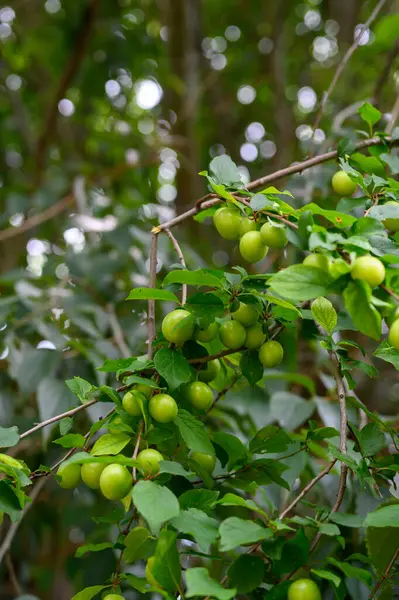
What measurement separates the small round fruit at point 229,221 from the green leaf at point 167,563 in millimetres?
221

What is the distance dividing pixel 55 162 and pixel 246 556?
5.47 feet

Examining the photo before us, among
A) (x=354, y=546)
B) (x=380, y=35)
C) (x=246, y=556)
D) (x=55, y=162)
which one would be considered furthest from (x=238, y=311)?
(x=55, y=162)

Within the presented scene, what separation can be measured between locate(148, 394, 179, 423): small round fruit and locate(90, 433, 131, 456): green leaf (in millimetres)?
25

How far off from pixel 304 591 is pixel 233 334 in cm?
18

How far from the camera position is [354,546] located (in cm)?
63

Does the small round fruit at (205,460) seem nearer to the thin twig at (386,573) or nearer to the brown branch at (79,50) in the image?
the thin twig at (386,573)

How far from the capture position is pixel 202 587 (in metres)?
0.34

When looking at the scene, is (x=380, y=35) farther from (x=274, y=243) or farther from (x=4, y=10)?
(x=4, y=10)

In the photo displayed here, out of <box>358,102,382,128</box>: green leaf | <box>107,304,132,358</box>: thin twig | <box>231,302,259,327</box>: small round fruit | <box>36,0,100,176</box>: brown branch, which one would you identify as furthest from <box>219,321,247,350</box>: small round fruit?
<box>36,0,100,176</box>: brown branch

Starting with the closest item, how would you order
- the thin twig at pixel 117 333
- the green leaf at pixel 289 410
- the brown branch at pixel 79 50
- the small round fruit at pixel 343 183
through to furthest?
the small round fruit at pixel 343 183, the green leaf at pixel 289 410, the thin twig at pixel 117 333, the brown branch at pixel 79 50

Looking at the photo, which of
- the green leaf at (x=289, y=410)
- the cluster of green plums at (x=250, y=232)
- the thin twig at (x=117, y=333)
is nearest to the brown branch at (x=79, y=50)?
the thin twig at (x=117, y=333)

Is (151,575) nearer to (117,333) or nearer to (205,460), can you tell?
(205,460)

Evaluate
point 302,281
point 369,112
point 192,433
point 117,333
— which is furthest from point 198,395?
point 117,333

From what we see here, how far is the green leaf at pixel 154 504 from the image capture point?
0.36 m
